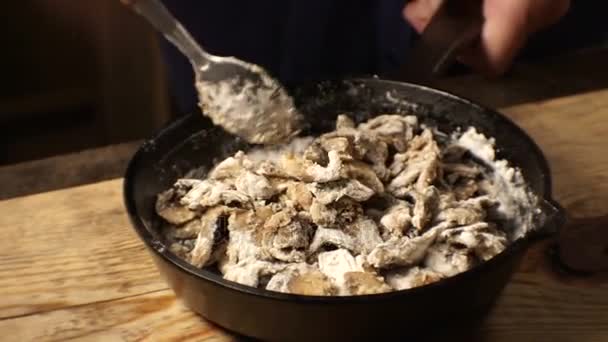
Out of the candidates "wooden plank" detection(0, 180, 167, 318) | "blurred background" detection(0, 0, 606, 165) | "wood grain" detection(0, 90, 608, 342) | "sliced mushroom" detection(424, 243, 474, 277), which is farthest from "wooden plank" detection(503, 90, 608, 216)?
"blurred background" detection(0, 0, 606, 165)

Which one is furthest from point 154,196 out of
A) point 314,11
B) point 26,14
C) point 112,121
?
point 26,14

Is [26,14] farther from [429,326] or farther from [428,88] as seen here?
[429,326]

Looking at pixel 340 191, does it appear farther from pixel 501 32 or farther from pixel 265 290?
pixel 501 32

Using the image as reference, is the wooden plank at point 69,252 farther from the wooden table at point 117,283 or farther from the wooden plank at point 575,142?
the wooden plank at point 575,142

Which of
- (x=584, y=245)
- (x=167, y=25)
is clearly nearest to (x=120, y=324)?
(x=167, y=25)

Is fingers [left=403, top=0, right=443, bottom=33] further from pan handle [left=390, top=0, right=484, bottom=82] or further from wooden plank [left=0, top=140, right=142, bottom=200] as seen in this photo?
wooden plank [left=0, top=140, right=142, bottom=200]

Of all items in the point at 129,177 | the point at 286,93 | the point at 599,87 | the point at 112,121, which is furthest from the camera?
the point at 112,121
